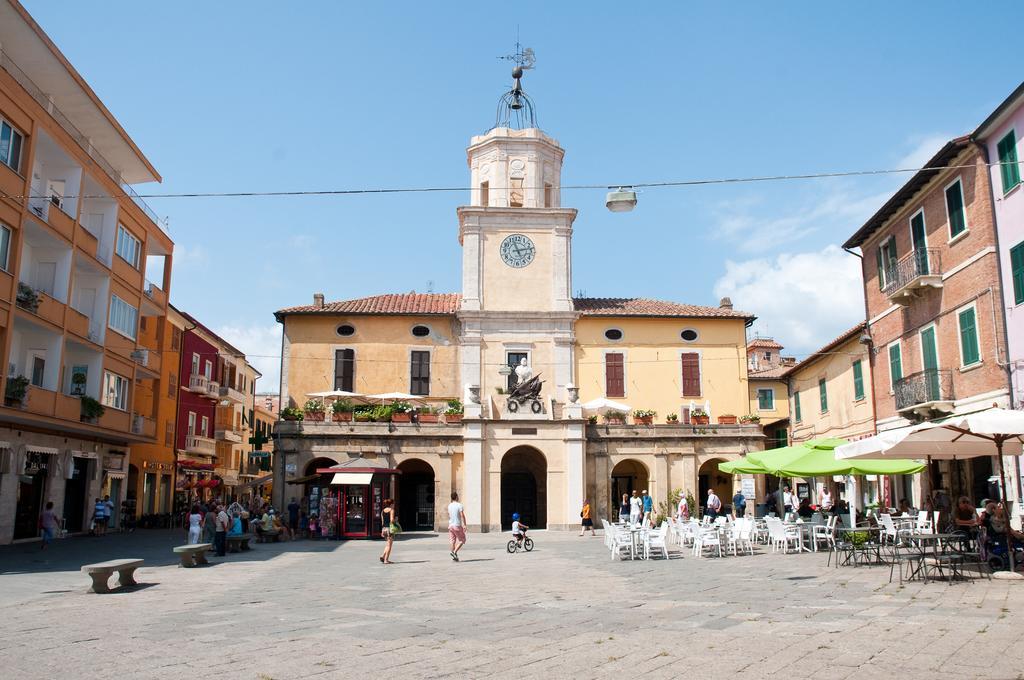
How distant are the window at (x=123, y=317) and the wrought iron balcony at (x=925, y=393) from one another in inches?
983

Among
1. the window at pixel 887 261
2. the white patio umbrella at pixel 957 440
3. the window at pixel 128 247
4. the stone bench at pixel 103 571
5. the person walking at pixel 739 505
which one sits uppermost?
the window at pixel 128 247

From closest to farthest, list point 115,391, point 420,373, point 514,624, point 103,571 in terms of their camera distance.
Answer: point 514,624, point 103,571, point 115,391, point 420,373

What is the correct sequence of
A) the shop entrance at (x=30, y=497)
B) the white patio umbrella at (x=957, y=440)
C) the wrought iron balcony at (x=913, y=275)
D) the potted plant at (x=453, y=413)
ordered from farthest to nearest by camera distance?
the potted plant at (x=453, y=413) → the shop entrance at (x=30, y=497) → the wrought iron balcony at (x=913, y=275) → the white patio umbrella at (x=957, y=440)

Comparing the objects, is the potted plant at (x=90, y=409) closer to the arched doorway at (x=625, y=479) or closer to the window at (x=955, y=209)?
the arched doorway at (x=625, y=479)

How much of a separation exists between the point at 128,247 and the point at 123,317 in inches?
100

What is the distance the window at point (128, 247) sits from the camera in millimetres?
28781

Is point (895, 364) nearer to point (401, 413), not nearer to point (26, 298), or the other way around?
point (401, 413)

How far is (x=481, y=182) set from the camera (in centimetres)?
3700

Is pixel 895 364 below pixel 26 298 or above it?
below

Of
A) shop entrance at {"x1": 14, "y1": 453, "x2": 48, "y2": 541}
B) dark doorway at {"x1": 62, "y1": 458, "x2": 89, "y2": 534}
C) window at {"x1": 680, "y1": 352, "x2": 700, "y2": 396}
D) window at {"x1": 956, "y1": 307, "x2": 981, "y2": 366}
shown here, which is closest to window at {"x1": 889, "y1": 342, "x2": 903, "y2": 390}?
window at {"x1": 956, "y1": 307, "x2": 981, "y2": 366}

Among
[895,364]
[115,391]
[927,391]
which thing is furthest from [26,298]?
[895,364]

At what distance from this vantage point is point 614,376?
35062mm

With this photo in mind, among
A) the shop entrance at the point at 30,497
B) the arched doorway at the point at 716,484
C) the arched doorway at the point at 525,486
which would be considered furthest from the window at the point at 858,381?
the shop entrance at the point at 30,497

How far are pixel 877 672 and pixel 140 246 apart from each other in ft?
98.1
